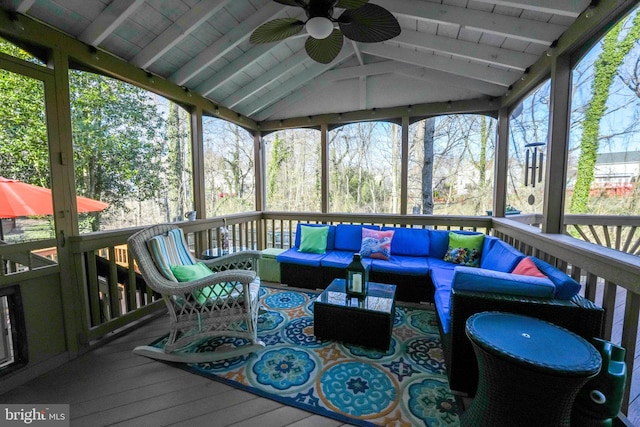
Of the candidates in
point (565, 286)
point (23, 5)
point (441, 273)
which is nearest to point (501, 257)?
point (441, 273)

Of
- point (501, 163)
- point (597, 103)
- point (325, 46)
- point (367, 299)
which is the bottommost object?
point (367, 299)

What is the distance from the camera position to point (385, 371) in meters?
2.09

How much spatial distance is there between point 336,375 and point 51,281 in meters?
2.50

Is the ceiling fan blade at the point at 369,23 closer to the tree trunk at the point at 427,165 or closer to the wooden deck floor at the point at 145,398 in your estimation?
the wooden deck floor at the point at 145,398

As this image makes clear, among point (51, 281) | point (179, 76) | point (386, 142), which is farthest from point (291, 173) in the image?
point (51, 281)

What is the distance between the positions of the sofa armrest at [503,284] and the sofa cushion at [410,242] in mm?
1933

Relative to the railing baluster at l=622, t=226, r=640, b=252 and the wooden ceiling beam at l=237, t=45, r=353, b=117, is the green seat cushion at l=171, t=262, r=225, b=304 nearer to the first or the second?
the wooden ceiling beam at l=237, t=45, r=353, b=117

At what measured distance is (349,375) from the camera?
2.04 m

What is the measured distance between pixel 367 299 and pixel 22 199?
9.57 ft

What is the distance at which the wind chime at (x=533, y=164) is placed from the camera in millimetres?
3033

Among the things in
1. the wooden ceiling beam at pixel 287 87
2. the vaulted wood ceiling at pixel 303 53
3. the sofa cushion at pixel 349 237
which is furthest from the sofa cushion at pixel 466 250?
the wooden ceiling beam at pixel 287 87

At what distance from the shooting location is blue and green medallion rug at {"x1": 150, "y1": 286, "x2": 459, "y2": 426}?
1718mm

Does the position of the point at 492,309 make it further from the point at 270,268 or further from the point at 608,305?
the point at 270,268

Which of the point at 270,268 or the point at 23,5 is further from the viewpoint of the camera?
the point at 270,268
